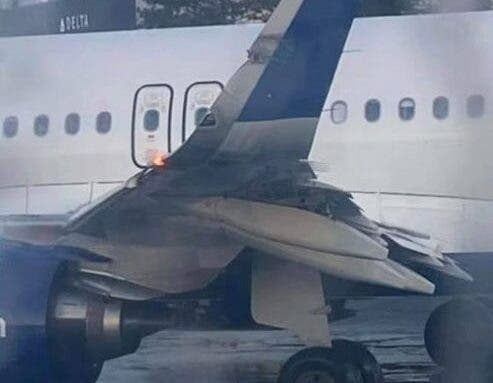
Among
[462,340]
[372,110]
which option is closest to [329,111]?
[372,110]

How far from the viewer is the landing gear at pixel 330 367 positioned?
848 centimetres

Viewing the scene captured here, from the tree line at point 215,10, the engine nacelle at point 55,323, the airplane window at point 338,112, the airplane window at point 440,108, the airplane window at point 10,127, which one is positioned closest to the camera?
the engine nacelle at point 55,323

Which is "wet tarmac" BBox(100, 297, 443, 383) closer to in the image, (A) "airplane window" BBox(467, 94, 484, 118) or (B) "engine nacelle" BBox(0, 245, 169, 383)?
(B) "engine nacelle" BBox(0, 245, 169, 383)

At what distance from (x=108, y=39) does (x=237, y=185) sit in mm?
3160

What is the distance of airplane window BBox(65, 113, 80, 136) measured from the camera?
35.2ft

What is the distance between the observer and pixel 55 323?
321 inches

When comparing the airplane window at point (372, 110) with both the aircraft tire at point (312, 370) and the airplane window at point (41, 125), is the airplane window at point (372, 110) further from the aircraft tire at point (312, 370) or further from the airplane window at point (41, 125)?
the airplane window at point (41, 125)

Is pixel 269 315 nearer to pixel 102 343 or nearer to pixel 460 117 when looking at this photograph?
pixel 102 343

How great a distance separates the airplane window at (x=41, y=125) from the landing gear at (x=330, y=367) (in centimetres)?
304

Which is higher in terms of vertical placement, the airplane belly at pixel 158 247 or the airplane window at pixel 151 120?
the airplane belly at pixel 158 247

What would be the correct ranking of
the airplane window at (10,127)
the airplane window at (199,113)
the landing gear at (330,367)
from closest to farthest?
the landing gear at (330,367), the airplane window at (199,113), the airplane window at (10,127)

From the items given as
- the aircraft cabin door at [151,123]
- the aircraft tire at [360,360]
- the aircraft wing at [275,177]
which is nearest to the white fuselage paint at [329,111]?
the aircraft cabin door at [151,123]

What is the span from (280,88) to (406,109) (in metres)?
2.22

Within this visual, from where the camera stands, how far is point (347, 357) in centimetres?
856
